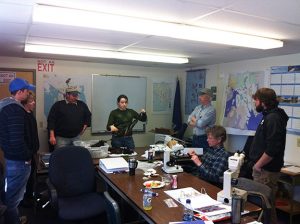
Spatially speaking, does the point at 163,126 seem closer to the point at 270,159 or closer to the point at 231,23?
the point at 270,159

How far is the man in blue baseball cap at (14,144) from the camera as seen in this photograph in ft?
9.05

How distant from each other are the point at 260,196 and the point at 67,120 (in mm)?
3146

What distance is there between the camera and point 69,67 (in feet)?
17.8

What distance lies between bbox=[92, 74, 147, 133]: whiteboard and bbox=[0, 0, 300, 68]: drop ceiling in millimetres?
1694

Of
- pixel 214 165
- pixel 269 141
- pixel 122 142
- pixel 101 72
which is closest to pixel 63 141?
pixel 122 142

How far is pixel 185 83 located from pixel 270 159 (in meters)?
3.74

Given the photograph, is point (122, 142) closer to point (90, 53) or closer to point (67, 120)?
point (67, 120)

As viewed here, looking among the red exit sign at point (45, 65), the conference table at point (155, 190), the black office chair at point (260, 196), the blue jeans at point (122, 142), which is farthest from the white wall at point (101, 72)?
the black office chair at point (260, 196)

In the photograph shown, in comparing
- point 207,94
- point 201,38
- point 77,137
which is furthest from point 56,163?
point 207,94

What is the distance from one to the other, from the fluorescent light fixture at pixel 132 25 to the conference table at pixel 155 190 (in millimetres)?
1446

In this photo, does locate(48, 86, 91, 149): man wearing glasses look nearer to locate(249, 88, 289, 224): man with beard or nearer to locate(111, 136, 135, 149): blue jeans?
locate(111, 136, 135, 149): blue jeans

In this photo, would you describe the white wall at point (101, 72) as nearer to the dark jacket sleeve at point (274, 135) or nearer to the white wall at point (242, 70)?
the white wall at point (242, 70)

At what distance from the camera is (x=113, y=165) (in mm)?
3129

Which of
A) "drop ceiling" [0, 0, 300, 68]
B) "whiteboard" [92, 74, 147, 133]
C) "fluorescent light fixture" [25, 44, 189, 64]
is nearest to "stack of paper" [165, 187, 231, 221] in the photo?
"drop ceiling" [0, 0, 300, 68]
